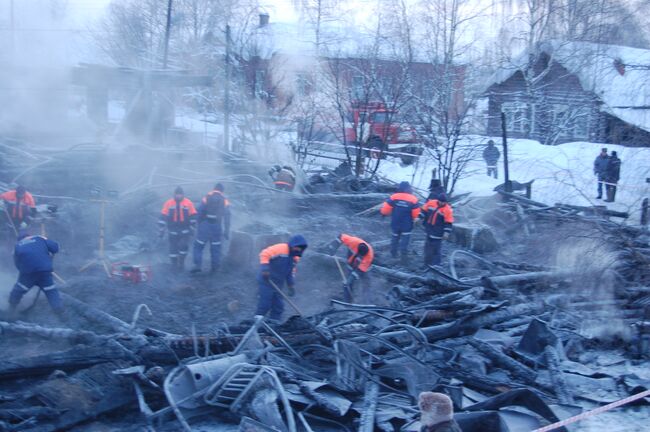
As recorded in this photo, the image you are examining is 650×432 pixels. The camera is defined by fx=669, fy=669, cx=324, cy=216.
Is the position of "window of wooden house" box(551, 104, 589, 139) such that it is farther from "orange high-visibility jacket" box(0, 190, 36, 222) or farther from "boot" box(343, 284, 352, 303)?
"orange high-visibility jacket" box(0, 190, 36, 222)

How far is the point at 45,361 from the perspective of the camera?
6.73 metres

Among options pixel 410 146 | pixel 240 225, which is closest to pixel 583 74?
pixel 410 146

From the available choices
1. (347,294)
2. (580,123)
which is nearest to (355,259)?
(347,294)

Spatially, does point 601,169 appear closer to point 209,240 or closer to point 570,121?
point 570,121

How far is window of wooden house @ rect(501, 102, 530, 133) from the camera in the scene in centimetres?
2814

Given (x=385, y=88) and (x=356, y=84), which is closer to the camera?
(x=385, y=88)

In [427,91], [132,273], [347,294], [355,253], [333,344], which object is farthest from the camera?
[427,91]

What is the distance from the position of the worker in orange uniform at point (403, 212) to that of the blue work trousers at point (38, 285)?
18.9ft

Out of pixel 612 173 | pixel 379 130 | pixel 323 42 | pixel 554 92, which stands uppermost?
pixel 323 42

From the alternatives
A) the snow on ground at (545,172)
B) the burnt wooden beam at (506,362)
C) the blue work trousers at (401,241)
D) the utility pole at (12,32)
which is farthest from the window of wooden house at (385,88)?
the burnt wooden beam at (506,362)

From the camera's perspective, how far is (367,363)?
690cm

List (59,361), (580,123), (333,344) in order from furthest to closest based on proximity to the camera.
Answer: (580,123), (333,344), (59,361)

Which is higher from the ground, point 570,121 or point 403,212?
point 570,121

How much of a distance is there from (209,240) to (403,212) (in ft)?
11.8
